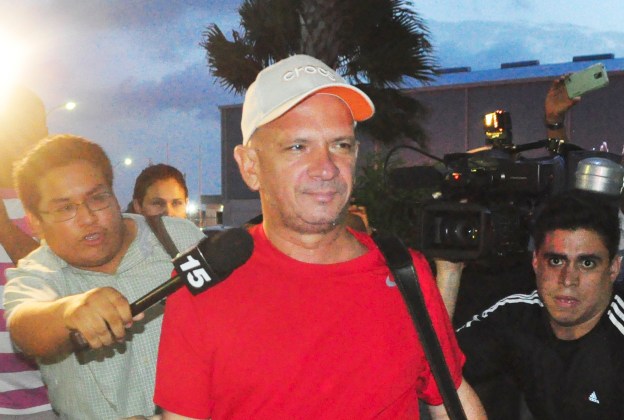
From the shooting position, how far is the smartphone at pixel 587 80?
146 inches

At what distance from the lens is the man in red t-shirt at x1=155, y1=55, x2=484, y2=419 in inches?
74.4

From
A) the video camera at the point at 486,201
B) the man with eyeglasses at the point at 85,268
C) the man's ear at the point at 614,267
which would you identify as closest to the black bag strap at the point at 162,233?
the man with eyeglasses at the point at 85,268

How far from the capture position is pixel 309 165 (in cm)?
202

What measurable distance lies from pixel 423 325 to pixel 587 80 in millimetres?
2316

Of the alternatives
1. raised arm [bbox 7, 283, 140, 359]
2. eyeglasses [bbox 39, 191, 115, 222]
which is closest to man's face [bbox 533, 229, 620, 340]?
eyeglasses [bbox 39, 191, 115, 222]

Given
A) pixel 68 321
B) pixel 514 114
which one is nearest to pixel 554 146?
pixel 68 321

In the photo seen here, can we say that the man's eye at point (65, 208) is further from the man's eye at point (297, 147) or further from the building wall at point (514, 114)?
the building wall at point (514, 114)

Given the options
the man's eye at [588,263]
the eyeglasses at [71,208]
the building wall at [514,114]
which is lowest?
the man's eye at [588,263]

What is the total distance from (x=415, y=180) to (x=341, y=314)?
1.09 m

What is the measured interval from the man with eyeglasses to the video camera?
3.27 ft

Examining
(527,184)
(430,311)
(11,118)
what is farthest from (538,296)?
(11,118)

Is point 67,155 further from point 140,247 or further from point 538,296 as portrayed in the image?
point 538,296

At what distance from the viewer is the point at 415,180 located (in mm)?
2914

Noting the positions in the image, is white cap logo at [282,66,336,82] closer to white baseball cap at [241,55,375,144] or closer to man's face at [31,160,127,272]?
white baseball cap at [241,55,375,144]
